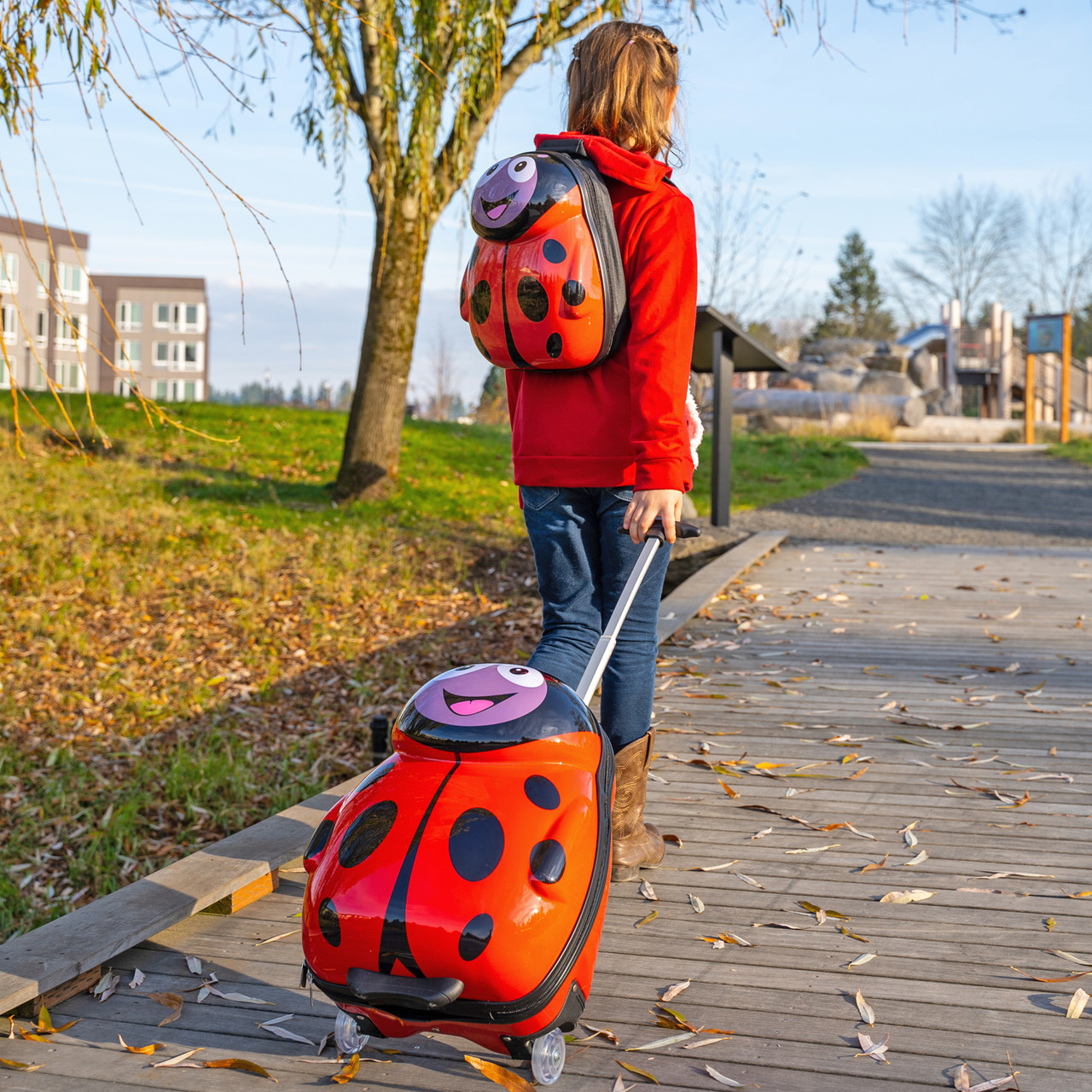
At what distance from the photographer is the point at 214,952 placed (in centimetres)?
228

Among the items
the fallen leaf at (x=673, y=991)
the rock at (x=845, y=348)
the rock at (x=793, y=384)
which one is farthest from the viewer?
the rock at (x=845, y=348)

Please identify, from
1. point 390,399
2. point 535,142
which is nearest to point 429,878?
point 535,142

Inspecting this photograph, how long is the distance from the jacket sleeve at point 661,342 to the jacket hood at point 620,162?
0.06 m

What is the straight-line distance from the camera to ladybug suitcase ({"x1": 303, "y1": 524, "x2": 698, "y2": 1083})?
61.6 inches

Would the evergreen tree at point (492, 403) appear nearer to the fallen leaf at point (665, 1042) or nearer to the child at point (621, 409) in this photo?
the child at point (621, 409)

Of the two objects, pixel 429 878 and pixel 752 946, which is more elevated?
pixel 429 878

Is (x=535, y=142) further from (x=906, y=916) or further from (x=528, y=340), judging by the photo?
(x=906, y=916)

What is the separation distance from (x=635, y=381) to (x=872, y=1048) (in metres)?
1.35

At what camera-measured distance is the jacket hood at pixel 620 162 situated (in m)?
2.13

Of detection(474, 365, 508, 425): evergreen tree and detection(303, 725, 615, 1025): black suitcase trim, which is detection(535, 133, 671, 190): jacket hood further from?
detection(474, 365, 508, 425): evergreen tree

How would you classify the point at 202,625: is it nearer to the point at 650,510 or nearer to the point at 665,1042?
the point at 650,510

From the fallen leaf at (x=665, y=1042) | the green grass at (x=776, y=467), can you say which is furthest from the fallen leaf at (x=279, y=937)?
the green grass at (x=776, y=467)

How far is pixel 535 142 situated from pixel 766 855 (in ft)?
6.30

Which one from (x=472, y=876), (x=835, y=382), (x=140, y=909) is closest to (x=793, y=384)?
(x=835, y=382)
